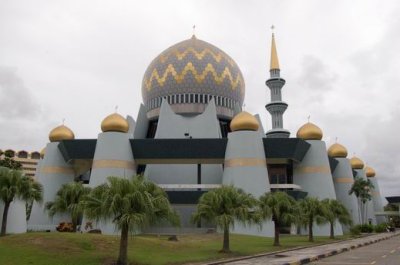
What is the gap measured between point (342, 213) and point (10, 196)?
1458 inches

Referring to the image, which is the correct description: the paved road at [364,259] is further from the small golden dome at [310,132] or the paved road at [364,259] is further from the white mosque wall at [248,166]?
the small golden dome at [310,132]

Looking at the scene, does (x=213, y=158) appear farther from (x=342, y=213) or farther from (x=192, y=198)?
(x=342, y=213)

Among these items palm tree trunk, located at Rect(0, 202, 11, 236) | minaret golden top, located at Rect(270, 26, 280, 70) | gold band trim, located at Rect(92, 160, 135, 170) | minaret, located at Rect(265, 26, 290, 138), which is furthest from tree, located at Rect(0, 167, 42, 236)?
minaret golden top, located at Rect(270, 26, 280, 70)

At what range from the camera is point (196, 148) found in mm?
51219

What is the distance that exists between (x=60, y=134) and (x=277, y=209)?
34937 millimetres

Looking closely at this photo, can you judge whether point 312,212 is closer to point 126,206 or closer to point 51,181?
point 126,206

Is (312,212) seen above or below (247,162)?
below

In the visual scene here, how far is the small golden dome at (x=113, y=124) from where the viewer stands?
50812 mm

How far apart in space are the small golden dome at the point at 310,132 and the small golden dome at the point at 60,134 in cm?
3297

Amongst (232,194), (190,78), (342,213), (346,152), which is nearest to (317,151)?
(342,213)

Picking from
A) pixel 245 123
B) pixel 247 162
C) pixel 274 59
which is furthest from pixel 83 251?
pixel 274 59

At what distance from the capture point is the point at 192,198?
5197 centimetres

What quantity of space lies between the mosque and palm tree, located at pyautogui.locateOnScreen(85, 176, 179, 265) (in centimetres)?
2137

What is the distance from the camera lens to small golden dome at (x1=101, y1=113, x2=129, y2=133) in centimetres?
5081
